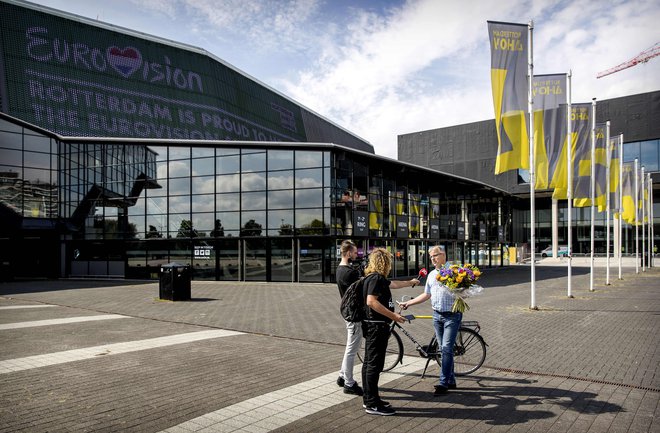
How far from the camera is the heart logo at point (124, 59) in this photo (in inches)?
1515

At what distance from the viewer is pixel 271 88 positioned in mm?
52250

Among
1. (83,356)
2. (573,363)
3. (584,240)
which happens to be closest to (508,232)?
(584,240)

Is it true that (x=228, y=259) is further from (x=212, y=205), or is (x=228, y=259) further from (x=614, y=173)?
(x=614, y=173)

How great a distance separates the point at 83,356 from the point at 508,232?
43.7m

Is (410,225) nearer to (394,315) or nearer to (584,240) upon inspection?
(394,315)

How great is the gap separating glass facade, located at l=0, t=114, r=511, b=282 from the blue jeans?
61.4 ft

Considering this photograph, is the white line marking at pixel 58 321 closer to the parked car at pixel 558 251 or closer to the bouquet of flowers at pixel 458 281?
the bouquet of flowers at pixel 458 281

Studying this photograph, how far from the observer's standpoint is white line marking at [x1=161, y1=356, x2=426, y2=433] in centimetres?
498

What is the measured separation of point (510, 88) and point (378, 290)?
11533mm

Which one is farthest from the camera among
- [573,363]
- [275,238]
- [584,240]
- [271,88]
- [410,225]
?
[584,240]

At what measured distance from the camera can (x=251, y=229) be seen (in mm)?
26797

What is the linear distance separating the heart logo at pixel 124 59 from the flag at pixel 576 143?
112 feet

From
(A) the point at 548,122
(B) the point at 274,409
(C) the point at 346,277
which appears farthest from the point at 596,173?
(B) the point at 274,409

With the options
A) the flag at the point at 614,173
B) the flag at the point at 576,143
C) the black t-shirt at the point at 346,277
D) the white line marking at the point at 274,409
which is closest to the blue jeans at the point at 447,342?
the white line marking at the point at 274,409
